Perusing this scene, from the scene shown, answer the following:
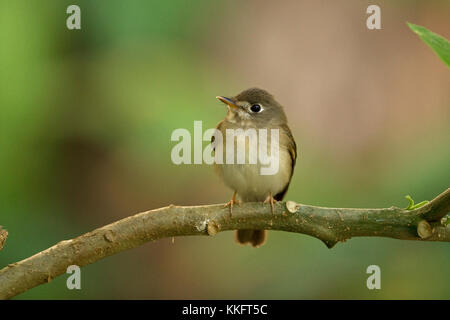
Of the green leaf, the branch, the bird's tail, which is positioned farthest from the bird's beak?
the green leaf

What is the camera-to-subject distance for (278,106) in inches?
115

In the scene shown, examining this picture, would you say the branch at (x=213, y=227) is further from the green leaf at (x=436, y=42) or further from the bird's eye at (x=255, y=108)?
the bird's eye at (x=255, y=108)

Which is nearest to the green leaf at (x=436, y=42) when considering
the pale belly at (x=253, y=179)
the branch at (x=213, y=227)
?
the branch at (x=213, y=227)

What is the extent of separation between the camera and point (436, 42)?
1.03 metres

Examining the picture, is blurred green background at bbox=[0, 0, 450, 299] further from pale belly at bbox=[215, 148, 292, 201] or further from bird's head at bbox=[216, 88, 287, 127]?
pale belly at bbox=[215, 148, 292, 201]

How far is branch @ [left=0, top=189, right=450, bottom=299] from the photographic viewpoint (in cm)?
178

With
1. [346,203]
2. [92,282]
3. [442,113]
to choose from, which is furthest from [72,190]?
[442,113]

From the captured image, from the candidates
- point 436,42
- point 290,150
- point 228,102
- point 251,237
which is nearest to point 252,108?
point 228,102

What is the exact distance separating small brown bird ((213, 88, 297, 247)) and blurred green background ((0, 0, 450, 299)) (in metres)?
0.37

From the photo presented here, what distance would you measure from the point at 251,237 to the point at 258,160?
41cm

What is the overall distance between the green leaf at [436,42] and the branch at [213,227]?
2.48 feet

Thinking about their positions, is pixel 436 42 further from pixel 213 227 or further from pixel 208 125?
→ pixel 208 125

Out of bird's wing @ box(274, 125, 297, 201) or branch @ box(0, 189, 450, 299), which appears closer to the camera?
branch @ box(0, 189, 450, 299)

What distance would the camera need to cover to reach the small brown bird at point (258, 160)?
8.55 feet
